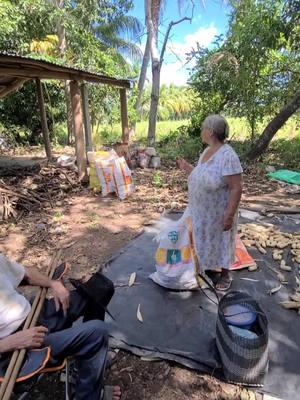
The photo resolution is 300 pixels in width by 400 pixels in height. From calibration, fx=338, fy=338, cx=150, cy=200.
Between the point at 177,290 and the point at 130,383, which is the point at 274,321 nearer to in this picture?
the point at 177,290

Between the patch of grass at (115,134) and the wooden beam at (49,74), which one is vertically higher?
the wooden beam at (49,74)

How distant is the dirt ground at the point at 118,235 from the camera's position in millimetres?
2201

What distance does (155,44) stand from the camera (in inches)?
440

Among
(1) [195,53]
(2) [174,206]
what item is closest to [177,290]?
(2) [174,206]

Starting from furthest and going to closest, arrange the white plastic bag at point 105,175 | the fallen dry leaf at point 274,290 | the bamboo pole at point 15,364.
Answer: the white plastic bag at point 105,175 < the fallen dry leaf at point 274,290 < the bamboo pole at point 15,364

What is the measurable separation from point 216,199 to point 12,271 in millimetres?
1702

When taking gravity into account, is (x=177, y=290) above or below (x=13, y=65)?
below

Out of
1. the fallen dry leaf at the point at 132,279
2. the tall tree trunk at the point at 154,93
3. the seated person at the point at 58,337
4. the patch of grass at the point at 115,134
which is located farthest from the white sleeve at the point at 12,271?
the patch of grass at the point at 115,134

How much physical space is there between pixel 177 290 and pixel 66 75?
519 centimetres

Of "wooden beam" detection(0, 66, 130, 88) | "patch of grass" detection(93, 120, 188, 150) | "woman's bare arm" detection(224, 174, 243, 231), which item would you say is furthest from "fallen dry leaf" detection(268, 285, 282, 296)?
"patch of grass" detection(93, 120, 188, 150)

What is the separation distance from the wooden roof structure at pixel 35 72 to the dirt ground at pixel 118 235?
228 cm

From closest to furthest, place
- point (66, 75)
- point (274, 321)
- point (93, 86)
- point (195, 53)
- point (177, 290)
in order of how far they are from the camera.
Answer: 1. point (274, 321)
2. point (177, 290)
3. point (66, 75)
4. point (195, 53)
5. point (93, 86)

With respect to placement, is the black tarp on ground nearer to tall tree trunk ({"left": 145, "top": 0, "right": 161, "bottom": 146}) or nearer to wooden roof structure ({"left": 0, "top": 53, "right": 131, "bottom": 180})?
wooden roof structure ({"left": 0, "top": 53, "right": 131, "bottom": 180})

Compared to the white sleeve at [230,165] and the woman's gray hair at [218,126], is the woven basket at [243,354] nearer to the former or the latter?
the white sleeve at [230,165]
